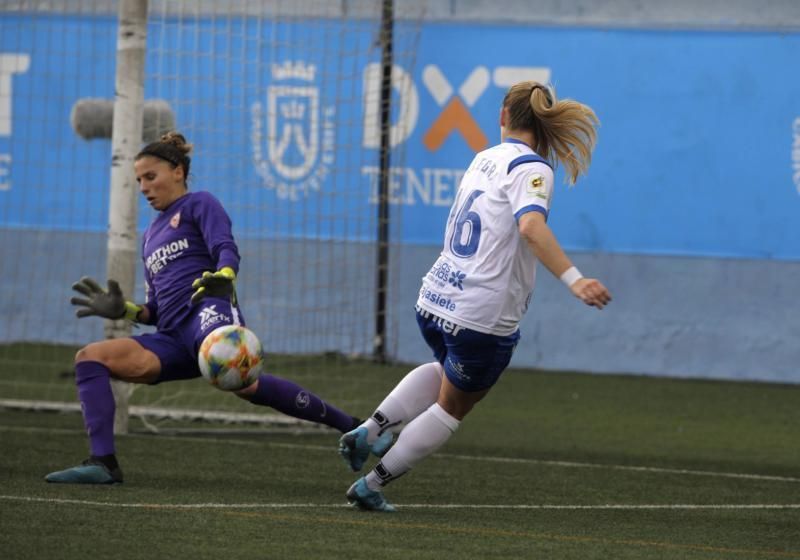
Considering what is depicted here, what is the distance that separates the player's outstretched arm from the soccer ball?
1466 millimetres

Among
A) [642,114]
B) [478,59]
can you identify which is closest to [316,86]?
[478,59]

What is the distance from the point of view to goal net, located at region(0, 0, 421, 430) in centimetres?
1188

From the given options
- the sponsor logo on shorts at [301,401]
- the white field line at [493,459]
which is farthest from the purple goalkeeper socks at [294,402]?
the white field line at [493,459]

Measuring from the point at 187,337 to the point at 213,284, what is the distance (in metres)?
0.55

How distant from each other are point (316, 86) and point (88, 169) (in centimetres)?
228

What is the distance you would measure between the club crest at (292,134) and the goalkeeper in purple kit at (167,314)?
5796 mm

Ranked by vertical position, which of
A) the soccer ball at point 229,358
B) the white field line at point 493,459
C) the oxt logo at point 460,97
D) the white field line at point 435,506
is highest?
the oxt logo at point 460,97

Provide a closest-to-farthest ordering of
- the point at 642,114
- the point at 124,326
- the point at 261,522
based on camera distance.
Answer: the point at 261,522
the point at 124,326
the point at 642,114

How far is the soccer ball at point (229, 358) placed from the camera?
675cm

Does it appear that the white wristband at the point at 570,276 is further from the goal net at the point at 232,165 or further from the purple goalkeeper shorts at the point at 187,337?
the goal net at the point at 232,165

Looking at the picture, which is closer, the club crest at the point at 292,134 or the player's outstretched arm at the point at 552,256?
the player's outstretched arm at the point at 552,256

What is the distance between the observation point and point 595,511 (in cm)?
700

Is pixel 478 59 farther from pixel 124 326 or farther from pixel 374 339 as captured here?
pixel 124 326

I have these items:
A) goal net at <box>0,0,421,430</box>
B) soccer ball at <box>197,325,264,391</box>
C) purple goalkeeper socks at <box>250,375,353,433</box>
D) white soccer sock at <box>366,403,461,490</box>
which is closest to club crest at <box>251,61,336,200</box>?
goal net at <box>0,0,421,430</box>
